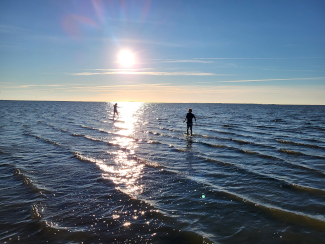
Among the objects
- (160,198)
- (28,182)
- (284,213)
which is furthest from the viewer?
(28,182)

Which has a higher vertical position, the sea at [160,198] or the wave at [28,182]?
the wave at [28,182]

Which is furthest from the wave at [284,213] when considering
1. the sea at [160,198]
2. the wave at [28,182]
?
the wave at [28,182]

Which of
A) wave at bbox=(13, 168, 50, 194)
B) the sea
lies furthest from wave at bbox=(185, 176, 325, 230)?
wave at bbox=(13, 168, 50, 194)

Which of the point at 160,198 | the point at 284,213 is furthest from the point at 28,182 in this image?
the point at 284,213

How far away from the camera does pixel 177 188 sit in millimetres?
7941

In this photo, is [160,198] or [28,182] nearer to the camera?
[160,198]

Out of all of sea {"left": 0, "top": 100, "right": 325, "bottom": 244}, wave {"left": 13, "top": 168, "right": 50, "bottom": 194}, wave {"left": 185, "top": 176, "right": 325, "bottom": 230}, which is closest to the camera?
sea {"left": 0, "top": 100, "right": 325, "bottom": 244}

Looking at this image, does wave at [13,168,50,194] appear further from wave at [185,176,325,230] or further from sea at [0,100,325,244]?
wave at [185,176,325,230]

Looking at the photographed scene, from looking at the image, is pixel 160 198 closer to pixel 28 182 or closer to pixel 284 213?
pixel 284 213

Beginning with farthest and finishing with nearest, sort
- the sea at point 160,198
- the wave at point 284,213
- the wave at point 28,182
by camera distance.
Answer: the wave at point 28,182 < the wave at point 284,213 < the sea at point 160,198

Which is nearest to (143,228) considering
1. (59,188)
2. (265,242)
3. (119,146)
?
(265,242)

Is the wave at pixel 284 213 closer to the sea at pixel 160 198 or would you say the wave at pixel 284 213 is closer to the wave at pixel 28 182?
the sea at pixel 160 198

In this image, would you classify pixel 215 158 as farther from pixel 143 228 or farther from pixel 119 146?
pixel 143 228

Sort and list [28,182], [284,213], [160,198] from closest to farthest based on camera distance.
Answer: [284,213] → [160,198] → [28,182]
